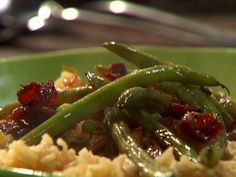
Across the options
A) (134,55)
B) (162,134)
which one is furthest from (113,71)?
(162,134)

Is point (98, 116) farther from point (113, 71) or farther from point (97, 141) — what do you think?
point (113, 71)

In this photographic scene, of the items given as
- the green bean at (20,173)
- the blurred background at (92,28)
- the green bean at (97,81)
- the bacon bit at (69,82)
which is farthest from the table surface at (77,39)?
the green bean at (20,173)

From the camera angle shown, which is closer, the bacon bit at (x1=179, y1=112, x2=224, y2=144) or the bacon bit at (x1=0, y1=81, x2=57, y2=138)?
the bacon bit at (x1=179, y1=112, x2=224, y2=144)

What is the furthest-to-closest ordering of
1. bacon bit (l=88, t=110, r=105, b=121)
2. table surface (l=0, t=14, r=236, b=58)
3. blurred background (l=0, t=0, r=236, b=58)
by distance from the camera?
table surface (l=0, t=14, r=236, b=58) → blurred background (l=0, t=0, r=236, b=58) → bacon bit (l=88, t=110, r=105, b=121)

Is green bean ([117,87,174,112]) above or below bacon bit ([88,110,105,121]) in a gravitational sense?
above

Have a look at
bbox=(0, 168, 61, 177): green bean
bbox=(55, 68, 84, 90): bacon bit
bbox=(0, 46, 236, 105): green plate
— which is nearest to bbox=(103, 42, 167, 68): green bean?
bbox=(55, 68, 84, 90): bacon bit

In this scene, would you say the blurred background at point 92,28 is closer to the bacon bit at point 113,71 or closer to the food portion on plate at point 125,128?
the bacon bit at point 113,71

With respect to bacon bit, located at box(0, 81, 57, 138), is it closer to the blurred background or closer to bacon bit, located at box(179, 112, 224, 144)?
bacon bit, located at box(179, 112, 224, 144)
